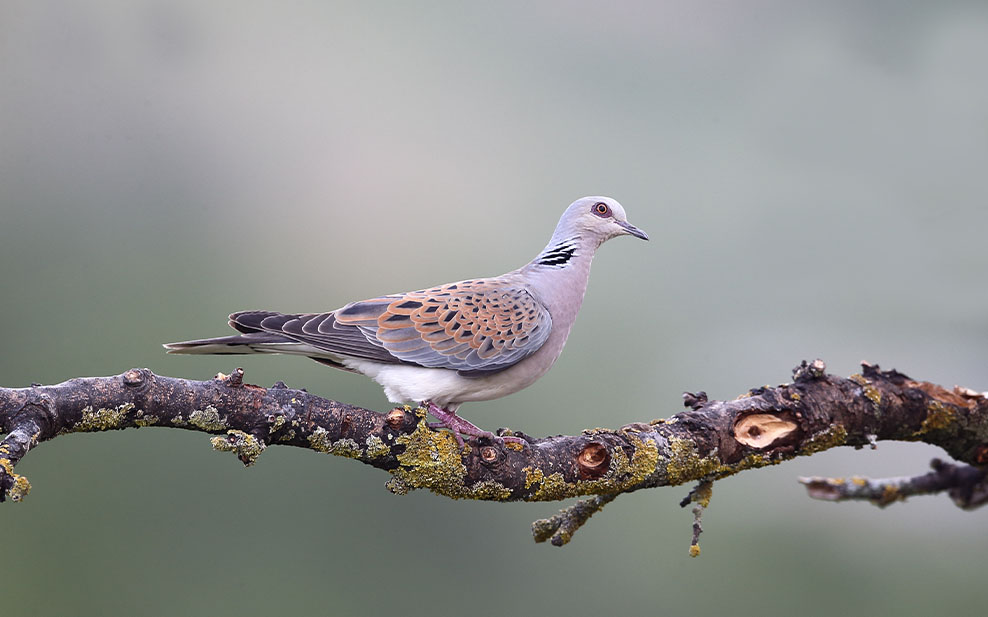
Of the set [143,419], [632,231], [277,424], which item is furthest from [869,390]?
[143,419]

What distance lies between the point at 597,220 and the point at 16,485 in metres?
2.50

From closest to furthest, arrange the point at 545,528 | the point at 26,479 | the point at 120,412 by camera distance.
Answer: the point at 26,479 < the point at 120,412 < the point at 545,528

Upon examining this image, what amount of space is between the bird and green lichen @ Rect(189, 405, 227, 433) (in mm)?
494

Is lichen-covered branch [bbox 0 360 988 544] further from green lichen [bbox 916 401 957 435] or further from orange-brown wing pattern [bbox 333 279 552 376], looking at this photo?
orange-brown wing pattern [bbox 333 279 552 376]

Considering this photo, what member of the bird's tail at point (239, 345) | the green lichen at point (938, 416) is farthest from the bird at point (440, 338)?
the green lichen at point (938, 416)

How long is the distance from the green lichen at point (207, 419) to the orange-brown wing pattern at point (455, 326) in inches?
31.8

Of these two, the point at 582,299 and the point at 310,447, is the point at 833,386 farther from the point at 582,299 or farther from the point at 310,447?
the point at 310,447

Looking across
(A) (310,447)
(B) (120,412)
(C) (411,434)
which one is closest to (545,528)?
(C) (411,434)

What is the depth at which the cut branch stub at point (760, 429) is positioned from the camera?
276cm

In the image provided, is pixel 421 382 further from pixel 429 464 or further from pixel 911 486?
pixel 911 486

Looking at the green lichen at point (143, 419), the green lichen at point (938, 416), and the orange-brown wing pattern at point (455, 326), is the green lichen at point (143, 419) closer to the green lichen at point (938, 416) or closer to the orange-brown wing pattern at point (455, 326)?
the orange-brown wing pattern at point (455, 326)

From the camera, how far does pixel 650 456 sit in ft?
8.90

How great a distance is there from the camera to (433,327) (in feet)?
10.1

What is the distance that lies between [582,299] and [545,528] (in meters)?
1.00
